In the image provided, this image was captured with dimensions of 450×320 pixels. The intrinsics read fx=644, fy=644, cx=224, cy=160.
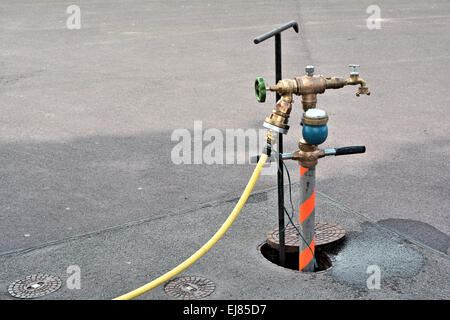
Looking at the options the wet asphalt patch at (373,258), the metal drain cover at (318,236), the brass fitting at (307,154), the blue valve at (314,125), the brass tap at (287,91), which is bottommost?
A: the wet asphalt patch at (373,258)

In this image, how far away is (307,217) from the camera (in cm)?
470

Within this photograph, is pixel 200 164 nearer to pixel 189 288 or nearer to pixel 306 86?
pixel 189 288

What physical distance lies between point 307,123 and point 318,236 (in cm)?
125

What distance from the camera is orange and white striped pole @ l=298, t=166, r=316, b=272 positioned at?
15.0 feet

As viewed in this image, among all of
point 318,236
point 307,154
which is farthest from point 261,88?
point 318,236

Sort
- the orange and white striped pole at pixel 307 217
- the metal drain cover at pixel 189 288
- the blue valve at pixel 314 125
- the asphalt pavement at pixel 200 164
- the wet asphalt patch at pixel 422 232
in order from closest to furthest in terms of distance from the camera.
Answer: the blue valve at pixel 314 125 → the metal drain cover at pixel 189 288 → the orange and white striped pole at pixel 307 217 → the asphalt pavement at pixel 200 164 → the wet asphalt patch at pixel 422 232

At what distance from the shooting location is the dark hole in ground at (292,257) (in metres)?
4.99

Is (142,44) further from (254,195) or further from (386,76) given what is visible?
(254,195)

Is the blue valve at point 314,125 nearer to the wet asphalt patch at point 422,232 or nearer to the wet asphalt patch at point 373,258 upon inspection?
the wet asphalt patch at point 373,258

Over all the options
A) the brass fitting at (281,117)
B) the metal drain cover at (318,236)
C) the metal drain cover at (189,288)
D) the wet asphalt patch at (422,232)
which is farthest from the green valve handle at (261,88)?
the wet asphalt patch at (422,232)

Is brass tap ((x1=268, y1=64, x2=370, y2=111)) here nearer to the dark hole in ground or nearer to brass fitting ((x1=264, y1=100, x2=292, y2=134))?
brass fitting ((x1=264, y1=100, x2=292, y2=134))

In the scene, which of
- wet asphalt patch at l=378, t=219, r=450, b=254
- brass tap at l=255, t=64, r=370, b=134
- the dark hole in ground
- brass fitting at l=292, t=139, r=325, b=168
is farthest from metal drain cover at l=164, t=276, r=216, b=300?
wet asphalt patch at l=378, t=219, r=450, b=254

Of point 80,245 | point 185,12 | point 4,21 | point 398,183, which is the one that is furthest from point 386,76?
point 4,21

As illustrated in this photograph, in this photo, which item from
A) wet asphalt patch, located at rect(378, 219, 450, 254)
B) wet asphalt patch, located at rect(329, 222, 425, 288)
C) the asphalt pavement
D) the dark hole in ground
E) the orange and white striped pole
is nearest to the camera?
the orange and white striped pole
